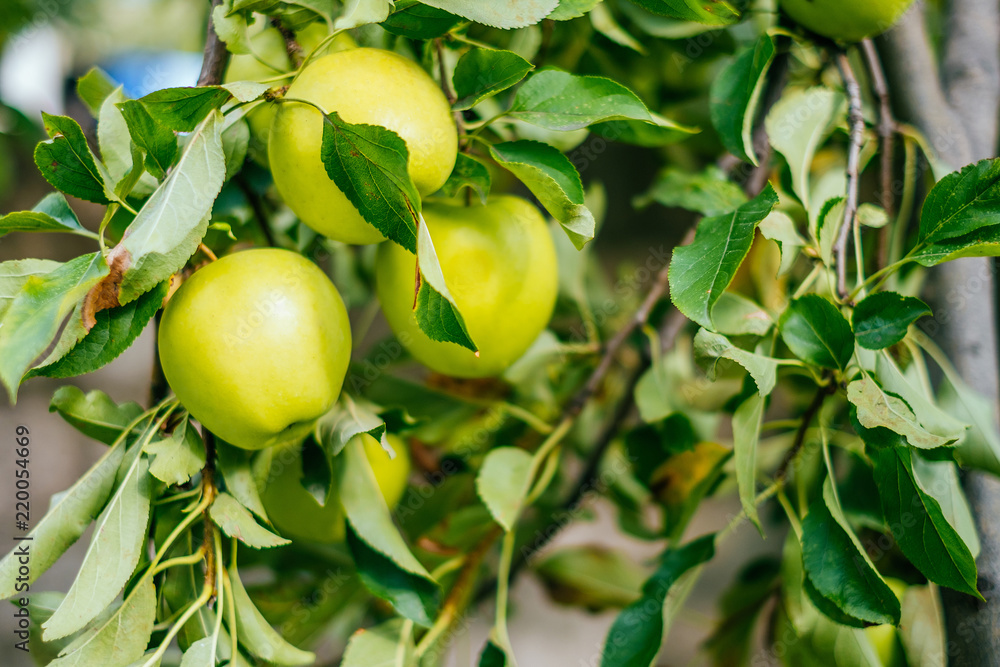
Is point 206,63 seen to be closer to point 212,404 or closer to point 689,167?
point 212,404

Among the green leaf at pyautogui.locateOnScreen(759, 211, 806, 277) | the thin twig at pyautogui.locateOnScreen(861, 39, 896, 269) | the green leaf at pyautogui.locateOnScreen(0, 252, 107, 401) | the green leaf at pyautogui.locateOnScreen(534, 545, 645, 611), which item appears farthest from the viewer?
the green leaf at pyautogui.locateOnScreen(534, 545, 645, 611)

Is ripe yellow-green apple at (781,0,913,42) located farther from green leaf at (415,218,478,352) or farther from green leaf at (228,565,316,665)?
green leaf at (228,565,316,665)

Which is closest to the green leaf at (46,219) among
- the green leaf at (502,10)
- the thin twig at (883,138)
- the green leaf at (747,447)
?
the green leaf at (502,10)

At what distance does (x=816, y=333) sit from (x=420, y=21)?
0.27 meters

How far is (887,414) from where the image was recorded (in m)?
0.31

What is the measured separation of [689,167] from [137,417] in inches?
23.7

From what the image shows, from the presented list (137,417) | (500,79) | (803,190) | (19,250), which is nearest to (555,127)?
(500,79)

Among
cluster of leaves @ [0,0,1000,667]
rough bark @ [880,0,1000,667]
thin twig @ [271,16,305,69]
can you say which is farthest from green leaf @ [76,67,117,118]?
rough bark @ [880,0,1000,667]

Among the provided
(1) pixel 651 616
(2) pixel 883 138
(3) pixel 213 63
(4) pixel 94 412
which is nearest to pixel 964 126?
(2) pixel 883 138

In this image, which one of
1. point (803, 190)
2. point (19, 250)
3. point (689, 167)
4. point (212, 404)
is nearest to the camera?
point (212, 404)

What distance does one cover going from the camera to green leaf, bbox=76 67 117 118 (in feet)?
1.18

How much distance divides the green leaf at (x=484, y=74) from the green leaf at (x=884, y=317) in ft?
0.72

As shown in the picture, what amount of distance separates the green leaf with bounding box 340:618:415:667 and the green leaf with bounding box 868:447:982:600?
31 centimetres

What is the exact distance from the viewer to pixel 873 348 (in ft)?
1.13
